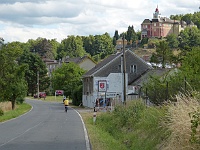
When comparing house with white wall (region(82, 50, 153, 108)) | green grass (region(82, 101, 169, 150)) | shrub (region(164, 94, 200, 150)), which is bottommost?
green grass (region(82, 101, 169, 150))

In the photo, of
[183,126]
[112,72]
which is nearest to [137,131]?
[183,126]

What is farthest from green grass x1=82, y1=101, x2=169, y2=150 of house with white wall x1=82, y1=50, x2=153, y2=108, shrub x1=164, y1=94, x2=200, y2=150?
house with white wall x1=82, y1=50, x2=153, y2=108

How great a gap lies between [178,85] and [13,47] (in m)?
46.1

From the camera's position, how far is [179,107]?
44.3 ft

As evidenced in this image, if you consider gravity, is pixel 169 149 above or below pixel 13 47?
below

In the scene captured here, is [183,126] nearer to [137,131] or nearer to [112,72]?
[137,131]

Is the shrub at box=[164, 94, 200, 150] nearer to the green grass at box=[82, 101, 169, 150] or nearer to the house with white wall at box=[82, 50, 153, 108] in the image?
the green grass at box=[82, 101, 169, 150]

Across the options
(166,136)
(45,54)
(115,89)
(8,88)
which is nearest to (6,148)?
(166,136)

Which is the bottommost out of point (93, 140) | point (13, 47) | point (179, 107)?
point (93, 140)

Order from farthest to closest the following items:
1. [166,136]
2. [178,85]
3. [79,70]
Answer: [79,70], [178,85], [166,136]

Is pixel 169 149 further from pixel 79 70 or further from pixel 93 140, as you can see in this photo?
pixel 79 70

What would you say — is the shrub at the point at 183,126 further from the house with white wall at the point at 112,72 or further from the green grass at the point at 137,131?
the house with white wall at the point at 112,72

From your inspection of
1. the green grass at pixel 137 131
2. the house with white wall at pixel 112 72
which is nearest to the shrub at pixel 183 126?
the green grass at pixel 137 131

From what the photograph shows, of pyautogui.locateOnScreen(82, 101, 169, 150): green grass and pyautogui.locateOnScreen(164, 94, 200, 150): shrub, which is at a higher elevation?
pyautogui.locateOnScreen(164, 94, 200, 150): shrub
